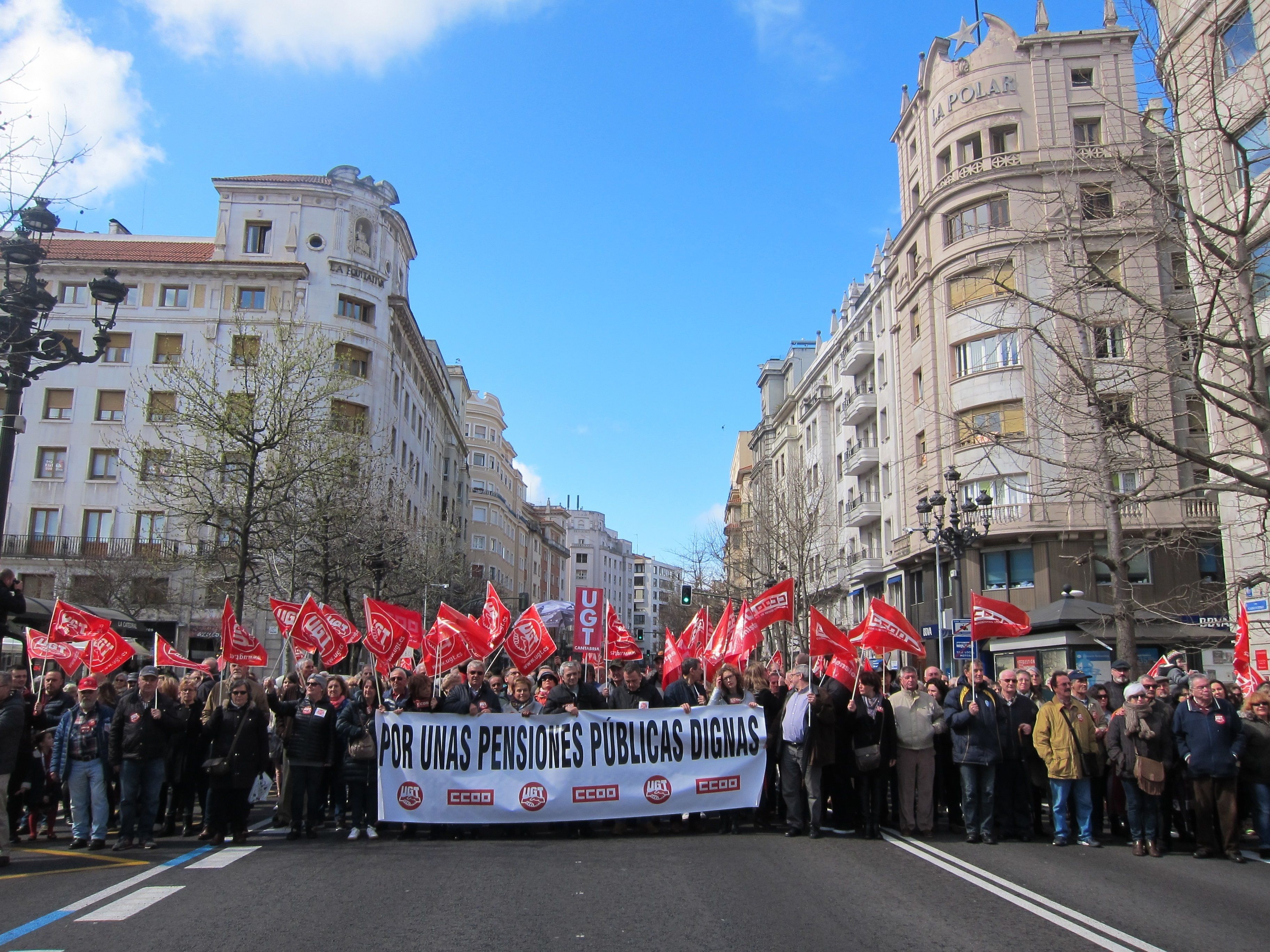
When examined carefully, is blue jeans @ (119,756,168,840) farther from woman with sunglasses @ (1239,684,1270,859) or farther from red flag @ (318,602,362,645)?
woman with sunglasses @ (1239,684,1270,859)

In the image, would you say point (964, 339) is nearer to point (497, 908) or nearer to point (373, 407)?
point (373, 407)

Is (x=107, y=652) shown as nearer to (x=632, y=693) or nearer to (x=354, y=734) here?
(x=354, y=734)

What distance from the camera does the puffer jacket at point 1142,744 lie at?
33.8 ft

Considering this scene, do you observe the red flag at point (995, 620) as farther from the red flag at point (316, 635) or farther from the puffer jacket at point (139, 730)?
the puffer jacket at point (139, 730)

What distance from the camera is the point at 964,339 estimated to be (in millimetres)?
38406

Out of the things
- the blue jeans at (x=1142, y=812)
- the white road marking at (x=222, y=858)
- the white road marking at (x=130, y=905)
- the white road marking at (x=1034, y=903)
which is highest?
the blue jeans at (x=1142, y=812)

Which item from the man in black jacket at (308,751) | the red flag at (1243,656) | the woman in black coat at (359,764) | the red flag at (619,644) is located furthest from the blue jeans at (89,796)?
the red flag at (1243,656)

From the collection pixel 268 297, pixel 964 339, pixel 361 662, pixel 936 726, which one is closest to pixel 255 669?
pixel 361 662

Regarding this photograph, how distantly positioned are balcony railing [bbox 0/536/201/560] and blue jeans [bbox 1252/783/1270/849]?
39121mm

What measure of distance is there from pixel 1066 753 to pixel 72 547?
139 feet

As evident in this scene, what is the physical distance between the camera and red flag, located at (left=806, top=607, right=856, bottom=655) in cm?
1223

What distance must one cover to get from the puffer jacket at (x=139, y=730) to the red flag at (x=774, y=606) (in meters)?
7.31

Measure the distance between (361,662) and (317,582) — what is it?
4.36m

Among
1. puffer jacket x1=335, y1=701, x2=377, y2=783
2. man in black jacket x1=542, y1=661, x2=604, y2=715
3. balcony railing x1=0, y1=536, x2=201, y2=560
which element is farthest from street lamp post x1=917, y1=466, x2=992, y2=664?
balcony railing x1=0, y1=536, x2=201, y2=560
